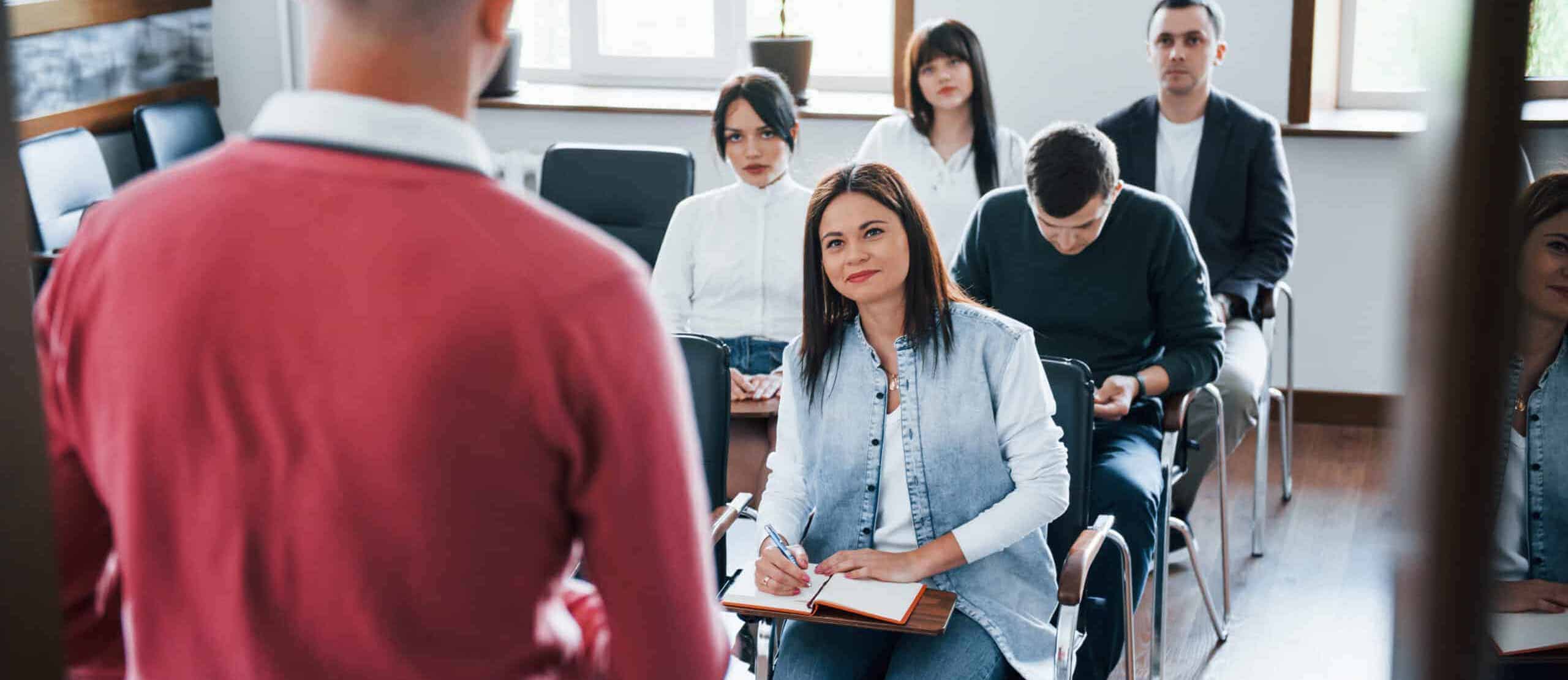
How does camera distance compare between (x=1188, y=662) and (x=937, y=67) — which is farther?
(x=937, y=67)

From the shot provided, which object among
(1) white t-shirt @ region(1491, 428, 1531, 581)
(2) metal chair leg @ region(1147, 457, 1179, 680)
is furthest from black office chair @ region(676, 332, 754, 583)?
(1) white t-shirt @ region(1491, 428, 1531, 581)

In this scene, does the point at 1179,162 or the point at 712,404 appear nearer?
the point at 712,404

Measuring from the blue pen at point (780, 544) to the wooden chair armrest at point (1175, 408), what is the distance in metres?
1.03

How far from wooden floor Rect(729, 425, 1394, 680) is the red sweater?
2.26 meters

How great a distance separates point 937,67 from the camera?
3979 millimetres

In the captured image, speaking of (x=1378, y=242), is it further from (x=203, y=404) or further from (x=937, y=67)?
(x=203, y=404)

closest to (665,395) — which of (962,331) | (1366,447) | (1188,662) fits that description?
(962,331)

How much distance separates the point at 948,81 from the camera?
156 inches

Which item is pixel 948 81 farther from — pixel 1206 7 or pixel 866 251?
pixel 866 251

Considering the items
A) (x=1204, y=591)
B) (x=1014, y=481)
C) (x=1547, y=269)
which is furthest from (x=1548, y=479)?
(x=1204, y=591)

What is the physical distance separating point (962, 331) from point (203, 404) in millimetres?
1655

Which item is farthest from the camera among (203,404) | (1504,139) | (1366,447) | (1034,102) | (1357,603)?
(1034,102)

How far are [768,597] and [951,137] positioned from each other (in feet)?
7.18

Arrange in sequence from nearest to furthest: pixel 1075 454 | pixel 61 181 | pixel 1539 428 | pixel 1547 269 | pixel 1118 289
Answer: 1. pixel 1547 269
2. pixel 1539 428
3. pixel 1075 454
4. pixel 1118 289
5. pixel 61 181
